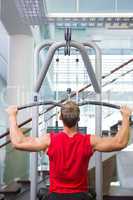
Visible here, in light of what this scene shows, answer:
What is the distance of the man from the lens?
1.95 m

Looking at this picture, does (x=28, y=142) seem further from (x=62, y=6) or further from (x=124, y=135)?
(x=62, y=6)

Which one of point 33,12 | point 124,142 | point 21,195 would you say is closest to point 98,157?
point 124,142

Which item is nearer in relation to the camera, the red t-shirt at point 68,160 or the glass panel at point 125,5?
the red t-shirt at point 68,160

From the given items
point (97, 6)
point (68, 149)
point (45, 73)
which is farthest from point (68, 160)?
point (97, 6)

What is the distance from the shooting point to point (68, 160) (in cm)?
195

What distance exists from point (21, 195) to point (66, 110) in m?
2.10

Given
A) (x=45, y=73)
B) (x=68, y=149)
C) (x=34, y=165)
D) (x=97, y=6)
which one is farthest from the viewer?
(x=97, y=6)

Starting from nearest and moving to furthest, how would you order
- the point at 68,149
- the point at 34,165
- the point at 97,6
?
the point at 68,149 → the point at 34,165 → the point at 97,6

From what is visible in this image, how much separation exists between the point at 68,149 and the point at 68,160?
0.21 ft

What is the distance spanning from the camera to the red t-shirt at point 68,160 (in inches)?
76.5

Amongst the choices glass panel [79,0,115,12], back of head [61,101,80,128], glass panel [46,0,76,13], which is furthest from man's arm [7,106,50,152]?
glass panel [79,0,115,12]

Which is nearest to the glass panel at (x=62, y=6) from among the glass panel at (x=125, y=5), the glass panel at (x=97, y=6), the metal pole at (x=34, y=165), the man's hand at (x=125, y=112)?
the glass panel at (x=97, y=6)

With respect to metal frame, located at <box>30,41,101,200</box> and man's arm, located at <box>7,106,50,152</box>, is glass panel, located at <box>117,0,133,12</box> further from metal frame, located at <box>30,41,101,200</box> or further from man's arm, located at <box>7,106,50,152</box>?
man's arm, located at <box>7,106,50,152</box>

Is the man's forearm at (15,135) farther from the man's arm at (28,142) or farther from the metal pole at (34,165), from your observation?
the metal pole at (34,165)
